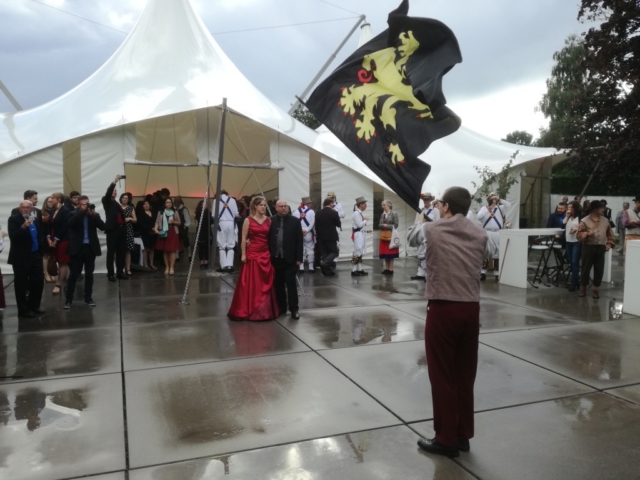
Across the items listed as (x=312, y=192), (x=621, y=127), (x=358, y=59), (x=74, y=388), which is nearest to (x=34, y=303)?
(x=74, y=388)

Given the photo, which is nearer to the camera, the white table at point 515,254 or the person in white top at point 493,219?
the white table at point 515,254

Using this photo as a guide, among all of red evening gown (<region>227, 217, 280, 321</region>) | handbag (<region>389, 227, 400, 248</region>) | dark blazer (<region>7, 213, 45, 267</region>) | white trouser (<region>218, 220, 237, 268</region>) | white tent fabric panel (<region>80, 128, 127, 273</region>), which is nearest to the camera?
dark blazer (<region>7, 213, 45, 267</region>)

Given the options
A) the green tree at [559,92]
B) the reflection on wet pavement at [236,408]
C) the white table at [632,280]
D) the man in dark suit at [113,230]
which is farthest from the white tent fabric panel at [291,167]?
the green tree at [559,92]

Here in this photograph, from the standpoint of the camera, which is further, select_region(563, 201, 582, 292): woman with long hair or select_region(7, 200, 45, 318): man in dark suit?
select_region(563, 201, 582, 292): woman with long hair

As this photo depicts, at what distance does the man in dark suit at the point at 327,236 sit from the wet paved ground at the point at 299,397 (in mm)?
4007

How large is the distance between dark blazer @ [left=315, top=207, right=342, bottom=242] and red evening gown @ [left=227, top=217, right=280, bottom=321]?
175 inches

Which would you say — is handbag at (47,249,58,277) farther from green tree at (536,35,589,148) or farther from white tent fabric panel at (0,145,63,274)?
green tree at (536,35,589,148)

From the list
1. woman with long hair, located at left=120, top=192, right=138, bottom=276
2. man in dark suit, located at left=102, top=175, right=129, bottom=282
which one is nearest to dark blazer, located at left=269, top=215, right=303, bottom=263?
man in dark suit, located at left=102, top=175, right=129, bottom=282

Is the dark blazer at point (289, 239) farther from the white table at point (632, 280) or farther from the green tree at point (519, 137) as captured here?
the green tree at point (519, 137)

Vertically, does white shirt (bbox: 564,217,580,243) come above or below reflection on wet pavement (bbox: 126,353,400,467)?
above

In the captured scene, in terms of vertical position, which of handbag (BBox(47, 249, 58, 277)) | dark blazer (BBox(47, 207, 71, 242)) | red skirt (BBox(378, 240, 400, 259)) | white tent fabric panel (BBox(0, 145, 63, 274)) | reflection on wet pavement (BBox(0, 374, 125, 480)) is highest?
white tent fabric panel (BBox(0, 145, 63, 274))

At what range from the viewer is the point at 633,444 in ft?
11.8

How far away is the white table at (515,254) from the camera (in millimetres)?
10320

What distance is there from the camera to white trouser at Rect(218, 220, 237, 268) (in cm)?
1243
